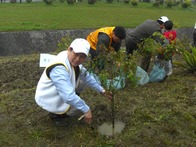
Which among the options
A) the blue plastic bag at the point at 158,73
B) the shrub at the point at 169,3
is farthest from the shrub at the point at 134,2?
the blue plastic bag at the point at 158,73

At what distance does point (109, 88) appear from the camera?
3828 mm

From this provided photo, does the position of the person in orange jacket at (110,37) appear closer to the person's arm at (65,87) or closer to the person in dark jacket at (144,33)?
the person in dark jacket at (144,33)

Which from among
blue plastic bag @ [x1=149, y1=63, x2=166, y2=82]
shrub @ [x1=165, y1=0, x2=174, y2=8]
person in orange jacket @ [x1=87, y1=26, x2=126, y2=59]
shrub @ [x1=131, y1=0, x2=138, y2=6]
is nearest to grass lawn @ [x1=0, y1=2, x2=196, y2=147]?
blue plastic bag @ [x1=149, y1=63, x2=166, y2=82]

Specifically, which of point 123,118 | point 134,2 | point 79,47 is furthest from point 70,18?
point 79,47

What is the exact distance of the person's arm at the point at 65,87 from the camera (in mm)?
3483

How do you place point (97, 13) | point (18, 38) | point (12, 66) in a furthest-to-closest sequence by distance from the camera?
point (97, 13) < point (18, 38) < point (12, 66)

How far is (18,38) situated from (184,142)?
771 cm

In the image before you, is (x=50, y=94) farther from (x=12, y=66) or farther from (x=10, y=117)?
(x=12, y=66)

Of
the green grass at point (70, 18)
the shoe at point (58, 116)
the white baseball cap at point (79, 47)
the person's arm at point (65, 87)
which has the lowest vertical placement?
the green grass at point (70, 18)

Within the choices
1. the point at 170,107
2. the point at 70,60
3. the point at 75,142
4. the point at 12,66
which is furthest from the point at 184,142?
the point at 12,66

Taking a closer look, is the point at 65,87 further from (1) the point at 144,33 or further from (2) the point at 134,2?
(2) the point at 134,2

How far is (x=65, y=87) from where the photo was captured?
138 inches

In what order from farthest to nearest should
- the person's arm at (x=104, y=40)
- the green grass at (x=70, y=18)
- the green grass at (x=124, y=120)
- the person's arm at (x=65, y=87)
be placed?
the green grass at (x=70, y=18) → the person's arm at (x=104, y=40) → the green grass at (x=124, y=120) → the person's arm at (x=65, y=87)

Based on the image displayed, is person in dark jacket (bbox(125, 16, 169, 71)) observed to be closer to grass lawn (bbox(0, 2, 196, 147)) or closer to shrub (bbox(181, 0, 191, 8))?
grass lawn (bbox(0, 2, 196, 147))
